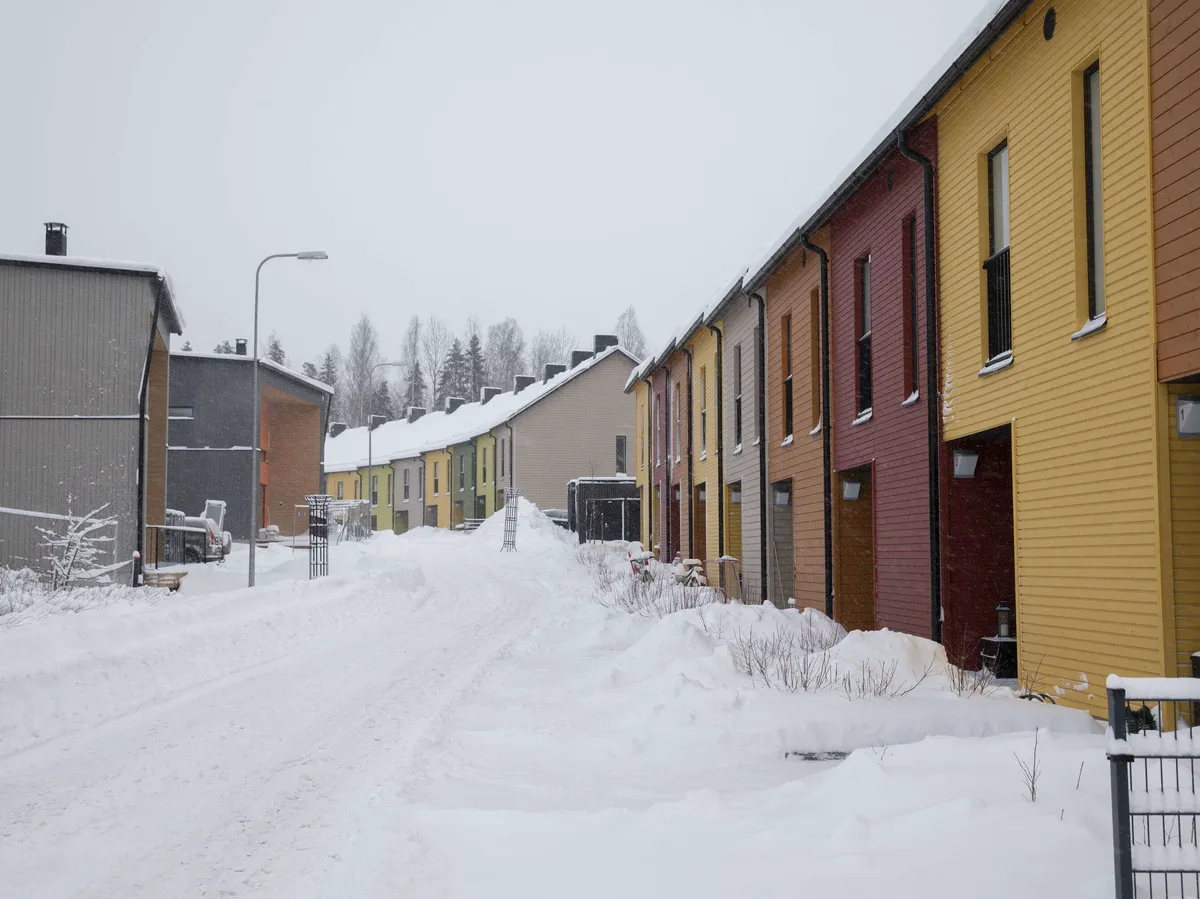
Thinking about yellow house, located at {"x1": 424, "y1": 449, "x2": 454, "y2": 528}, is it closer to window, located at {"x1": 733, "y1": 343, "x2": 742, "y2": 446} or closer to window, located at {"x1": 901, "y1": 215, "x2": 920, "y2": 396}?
window, located at {"x1": 733, "y1": 343, "x2": 742, "y2": 446}

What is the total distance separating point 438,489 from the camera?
60469 mm

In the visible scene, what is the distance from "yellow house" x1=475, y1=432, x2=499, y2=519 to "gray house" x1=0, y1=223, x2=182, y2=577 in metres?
28.9

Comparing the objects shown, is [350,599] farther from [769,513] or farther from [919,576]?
[919,576]

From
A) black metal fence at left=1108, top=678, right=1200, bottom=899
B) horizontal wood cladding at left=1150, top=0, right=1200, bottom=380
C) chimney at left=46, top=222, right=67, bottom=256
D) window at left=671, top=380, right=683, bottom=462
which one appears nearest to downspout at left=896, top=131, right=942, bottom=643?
horizontal wood cladding at left=1150, top=0, right=1200, bottom=380

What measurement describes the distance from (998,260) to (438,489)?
51.8 meters

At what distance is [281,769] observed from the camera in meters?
6.89

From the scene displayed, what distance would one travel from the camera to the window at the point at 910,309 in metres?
12.6

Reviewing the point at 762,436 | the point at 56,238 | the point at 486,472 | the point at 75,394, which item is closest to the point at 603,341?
the point at 486,472

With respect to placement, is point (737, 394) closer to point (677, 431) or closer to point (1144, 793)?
point (677, 431)

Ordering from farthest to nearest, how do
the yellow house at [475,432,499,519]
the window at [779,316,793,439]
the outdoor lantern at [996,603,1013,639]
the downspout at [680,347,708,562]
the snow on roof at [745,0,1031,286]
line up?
the yellow house at [475,432,499,519]
the downspout at [680,347,708,562]
the window at [779,316,793,439]
the outdoor lantern at [996,603,1013,639]
the snow on roof at [745,0,1031,286]

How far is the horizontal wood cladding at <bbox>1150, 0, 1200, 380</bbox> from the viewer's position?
707cm

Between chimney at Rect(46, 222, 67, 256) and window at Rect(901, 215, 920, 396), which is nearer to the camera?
window at Rect(901, 215, 920, 396)

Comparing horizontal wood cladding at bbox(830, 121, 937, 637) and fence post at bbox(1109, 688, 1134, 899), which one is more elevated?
horizontal wood cladding at bbox(830, 121, 937, 637)

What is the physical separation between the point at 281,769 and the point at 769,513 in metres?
13.0
